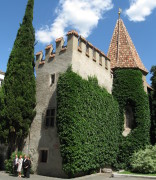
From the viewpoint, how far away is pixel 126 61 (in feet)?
68.2

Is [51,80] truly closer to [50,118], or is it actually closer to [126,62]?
[50,118]

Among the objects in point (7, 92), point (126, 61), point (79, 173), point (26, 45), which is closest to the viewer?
point (79, 173)

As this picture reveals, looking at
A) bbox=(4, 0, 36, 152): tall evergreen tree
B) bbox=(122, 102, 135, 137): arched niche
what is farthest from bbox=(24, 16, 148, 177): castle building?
bbox=(122, 102, 135, 137): arched niche

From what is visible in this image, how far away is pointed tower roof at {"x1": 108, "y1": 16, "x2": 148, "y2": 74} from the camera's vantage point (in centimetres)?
2058

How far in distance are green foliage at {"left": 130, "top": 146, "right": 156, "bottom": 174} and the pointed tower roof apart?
310 inches

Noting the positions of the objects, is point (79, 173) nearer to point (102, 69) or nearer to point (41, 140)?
point (41, 140)

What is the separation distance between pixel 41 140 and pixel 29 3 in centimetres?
1200

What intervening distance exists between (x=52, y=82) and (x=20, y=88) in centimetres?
247

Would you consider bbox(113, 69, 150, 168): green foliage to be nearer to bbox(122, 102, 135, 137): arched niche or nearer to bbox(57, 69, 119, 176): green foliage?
bbox(122, 102, 135, 137): arched niche

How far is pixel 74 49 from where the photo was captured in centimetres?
1571

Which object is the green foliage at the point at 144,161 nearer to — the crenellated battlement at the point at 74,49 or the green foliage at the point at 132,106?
the green foliage at the point at 132,106

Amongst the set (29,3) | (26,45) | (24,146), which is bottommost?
(24,146)

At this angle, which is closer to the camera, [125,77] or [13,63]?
[13,63]

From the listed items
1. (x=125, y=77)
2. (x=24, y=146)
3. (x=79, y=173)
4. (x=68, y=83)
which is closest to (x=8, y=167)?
(x=24, y=146)
